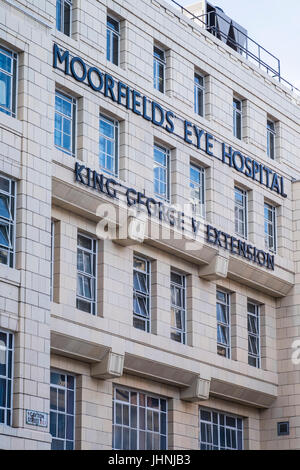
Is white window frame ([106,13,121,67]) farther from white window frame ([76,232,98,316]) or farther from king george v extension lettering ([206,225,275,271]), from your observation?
king george v extension lettering ([206,225,275,271])

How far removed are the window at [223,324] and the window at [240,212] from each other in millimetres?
2500

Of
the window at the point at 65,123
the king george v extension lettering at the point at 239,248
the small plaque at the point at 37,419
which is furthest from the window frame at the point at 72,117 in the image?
the small plaque at the point at 37,419

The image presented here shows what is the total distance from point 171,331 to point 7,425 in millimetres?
10600

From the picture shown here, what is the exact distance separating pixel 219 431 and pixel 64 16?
52.7ft

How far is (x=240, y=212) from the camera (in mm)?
45781

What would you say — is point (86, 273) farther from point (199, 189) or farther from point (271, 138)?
point (271, 138)

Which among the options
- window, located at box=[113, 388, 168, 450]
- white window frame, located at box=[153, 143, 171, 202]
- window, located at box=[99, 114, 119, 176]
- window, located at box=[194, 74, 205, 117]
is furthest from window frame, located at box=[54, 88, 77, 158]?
window, located at box=[113, 388, 168, 450]

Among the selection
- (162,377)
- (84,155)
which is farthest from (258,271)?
(84,155)

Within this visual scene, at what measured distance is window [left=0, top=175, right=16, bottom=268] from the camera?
109 feet

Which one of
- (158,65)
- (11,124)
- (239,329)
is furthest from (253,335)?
(11,124)

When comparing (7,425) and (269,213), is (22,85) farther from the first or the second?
(269,213)

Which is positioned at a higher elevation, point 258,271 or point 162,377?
point 258,271

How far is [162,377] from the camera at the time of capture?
4022cm

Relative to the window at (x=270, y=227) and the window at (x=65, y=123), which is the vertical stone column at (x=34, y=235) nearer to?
the window at (x=65, y=123)
